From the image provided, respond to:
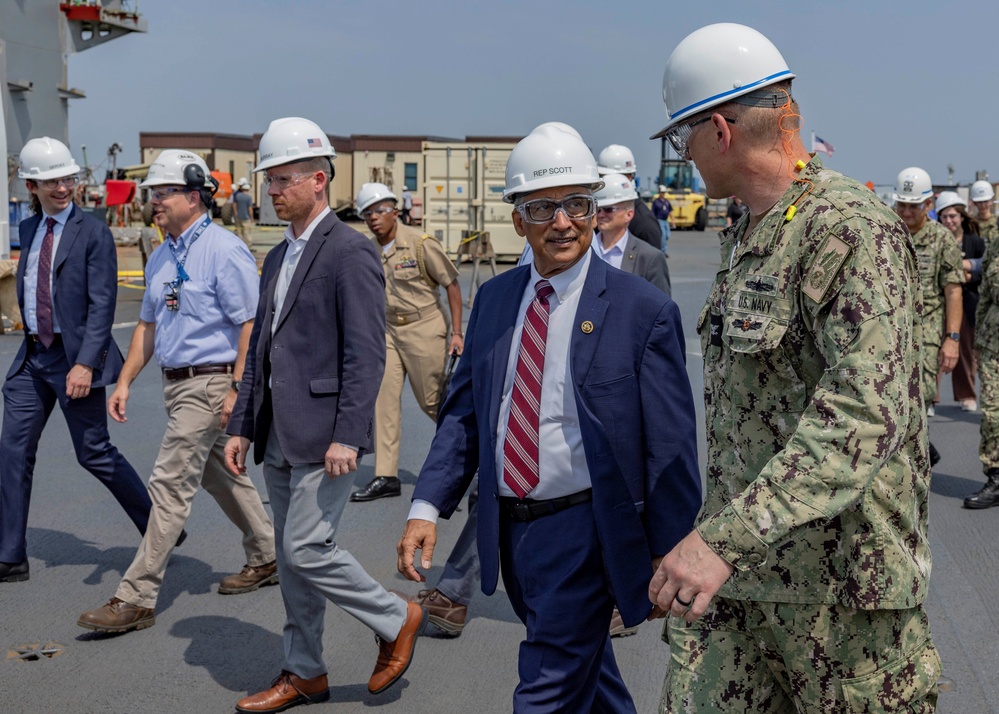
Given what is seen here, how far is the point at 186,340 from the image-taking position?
5500mm

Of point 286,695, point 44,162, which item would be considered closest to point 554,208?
point 286,695

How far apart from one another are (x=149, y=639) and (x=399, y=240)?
11.7ft

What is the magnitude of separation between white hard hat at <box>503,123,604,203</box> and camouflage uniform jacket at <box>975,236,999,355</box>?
208 inches

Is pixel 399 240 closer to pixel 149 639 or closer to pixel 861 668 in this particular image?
pixel 149 639

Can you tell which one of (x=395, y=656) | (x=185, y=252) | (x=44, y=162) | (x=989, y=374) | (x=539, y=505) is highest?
(x=44, y=162)

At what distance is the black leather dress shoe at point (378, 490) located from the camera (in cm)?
753

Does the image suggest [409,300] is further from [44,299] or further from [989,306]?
[989,306]

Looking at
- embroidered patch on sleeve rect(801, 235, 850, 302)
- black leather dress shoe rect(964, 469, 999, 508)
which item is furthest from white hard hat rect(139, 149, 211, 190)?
black leather dress shoe rect(964, 469, 999, 508)

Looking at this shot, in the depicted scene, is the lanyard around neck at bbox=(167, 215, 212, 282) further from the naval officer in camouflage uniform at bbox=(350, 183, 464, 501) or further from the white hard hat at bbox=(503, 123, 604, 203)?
the white hard hat at bbox=(503, 123, 604, 203)

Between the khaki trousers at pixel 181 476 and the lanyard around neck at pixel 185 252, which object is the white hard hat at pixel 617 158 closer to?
the lanyard around neck at pixel 185 252

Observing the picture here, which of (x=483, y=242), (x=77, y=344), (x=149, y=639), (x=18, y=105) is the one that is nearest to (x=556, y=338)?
(x=149, y=639)

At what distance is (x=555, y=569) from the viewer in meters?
3.22

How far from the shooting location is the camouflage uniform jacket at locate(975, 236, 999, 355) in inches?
307

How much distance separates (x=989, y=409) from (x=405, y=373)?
3.99 meters
